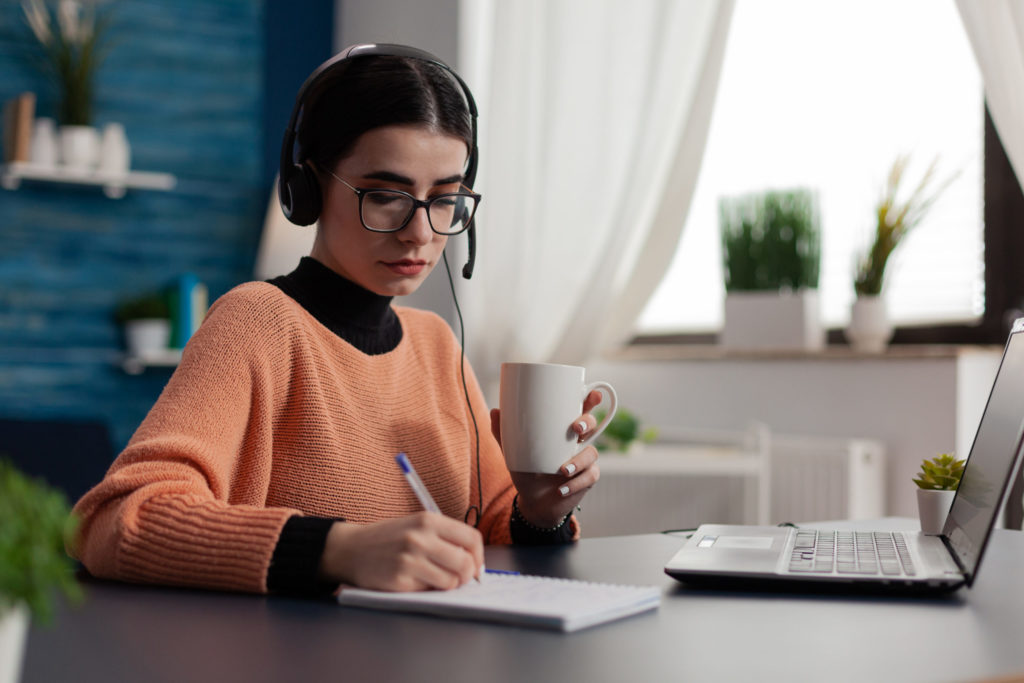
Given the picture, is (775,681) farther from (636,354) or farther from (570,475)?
(636,354)

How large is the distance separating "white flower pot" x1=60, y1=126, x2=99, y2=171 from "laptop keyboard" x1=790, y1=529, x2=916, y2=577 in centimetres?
296

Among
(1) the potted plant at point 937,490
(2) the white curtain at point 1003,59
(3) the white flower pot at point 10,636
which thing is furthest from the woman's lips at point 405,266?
(2) the white curtain at point 1003,59

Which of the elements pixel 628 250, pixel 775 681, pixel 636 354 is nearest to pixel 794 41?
pixel 628 250

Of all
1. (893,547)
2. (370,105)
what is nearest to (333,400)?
(370,105)

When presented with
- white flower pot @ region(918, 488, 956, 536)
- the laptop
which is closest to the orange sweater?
the laptop

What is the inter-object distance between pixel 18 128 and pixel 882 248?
2679 millimetres

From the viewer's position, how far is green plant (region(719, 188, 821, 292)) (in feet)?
7.98

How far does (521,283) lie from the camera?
2719 millimetres

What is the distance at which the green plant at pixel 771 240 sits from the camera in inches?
95.7

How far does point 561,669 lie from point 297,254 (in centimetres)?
288

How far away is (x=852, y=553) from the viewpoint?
93 cm

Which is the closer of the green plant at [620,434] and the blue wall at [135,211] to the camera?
the green plant at [620,434]

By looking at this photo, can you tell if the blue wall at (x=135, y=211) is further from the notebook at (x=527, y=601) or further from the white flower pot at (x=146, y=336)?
the notebook at (x=527, y=601)

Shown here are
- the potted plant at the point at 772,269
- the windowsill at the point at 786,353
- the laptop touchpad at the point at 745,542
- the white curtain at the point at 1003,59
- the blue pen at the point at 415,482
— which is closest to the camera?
the blue pen at the point at 415,482
